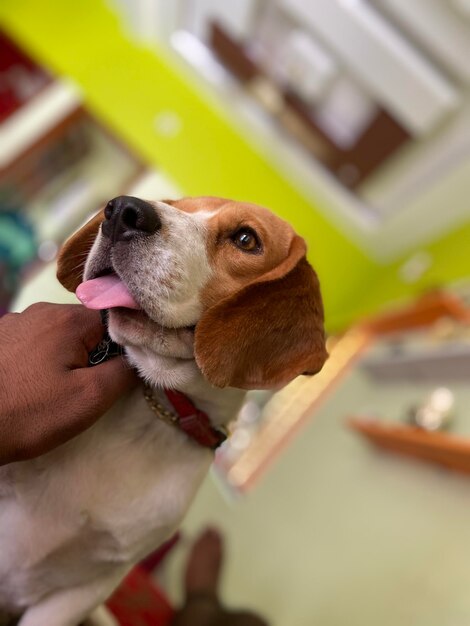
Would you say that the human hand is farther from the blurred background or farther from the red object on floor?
the red object on floor

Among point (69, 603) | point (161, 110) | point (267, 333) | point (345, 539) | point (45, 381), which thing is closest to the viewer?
point (45, 381)

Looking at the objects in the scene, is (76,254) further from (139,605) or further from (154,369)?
(139,605)

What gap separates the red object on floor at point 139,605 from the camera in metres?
1.18

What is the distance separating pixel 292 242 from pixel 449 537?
0.98m

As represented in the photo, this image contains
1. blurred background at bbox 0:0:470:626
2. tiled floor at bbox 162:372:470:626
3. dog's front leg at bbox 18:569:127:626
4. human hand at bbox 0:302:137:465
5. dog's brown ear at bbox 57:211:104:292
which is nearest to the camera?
human hand at bbox 0:302:137:465

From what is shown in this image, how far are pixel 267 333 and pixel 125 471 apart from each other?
30 cm

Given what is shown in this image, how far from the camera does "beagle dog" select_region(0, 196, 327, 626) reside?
58cm

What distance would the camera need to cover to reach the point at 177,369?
2.13 ft

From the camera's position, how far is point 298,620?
3.63 ft

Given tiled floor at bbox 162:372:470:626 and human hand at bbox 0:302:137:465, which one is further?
tiled floor at bbox 162:372:470:626

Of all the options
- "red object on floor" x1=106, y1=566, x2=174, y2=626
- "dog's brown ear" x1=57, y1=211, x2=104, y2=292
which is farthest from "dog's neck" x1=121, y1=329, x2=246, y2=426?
"red object on floor" x1=106, y1=566, x2=174, y2=626

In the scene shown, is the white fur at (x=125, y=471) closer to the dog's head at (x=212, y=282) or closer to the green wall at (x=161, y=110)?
the dog's head at (x=212, y=282)

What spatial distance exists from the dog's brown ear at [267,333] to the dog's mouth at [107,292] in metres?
0.09

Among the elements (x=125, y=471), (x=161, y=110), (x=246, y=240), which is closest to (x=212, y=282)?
(x=246, y=240)
